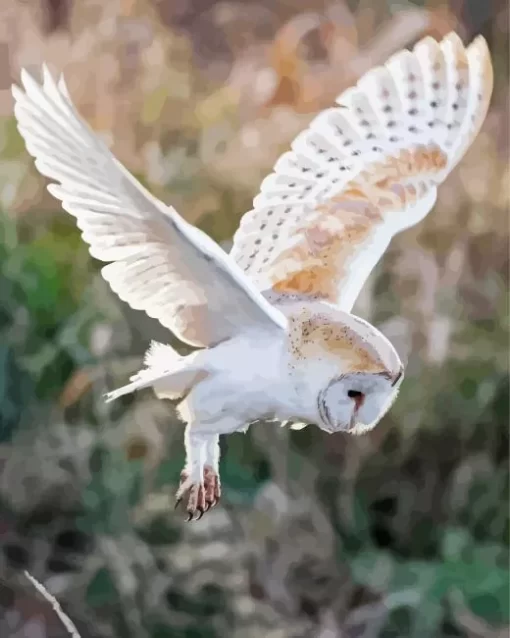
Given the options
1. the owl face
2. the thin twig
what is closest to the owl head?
the owl face

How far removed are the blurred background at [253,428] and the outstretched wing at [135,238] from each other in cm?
4

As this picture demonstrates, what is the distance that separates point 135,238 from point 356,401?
314mm

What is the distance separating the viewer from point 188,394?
0.82 meters

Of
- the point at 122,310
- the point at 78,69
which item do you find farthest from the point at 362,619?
the point at 78,69

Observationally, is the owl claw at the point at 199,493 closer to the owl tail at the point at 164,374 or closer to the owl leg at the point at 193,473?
the owl leg at the point at 193,473

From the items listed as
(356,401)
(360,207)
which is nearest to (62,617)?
(356,401)

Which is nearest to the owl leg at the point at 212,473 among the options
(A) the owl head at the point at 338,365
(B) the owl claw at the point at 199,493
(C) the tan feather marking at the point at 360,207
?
(B) the owl claw at the point at 199,493

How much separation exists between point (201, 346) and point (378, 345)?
206 millimetres

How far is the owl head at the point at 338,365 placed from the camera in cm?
81

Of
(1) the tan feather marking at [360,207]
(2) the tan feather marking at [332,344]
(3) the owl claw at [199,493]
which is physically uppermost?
(1) the tan feather marking at [360,207]

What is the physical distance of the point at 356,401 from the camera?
2.73 feet

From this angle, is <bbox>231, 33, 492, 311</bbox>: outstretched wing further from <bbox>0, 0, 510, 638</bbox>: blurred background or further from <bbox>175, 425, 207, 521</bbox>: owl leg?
<bbox>175, 425, 207, 521</bbox>: owl leg

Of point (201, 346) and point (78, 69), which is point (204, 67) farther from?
point (201, 346)

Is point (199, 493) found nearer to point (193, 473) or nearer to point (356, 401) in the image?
point (193, 473)
